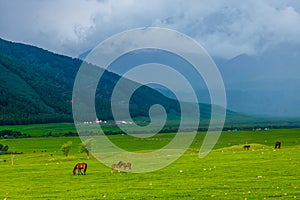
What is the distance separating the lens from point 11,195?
30.8m

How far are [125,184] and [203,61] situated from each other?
11.8 meters

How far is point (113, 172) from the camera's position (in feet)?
139

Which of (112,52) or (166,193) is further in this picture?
(112,52)

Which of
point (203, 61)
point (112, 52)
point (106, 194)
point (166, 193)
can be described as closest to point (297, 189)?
point (166, 193)

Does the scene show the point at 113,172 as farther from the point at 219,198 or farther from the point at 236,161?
the point at 219,198

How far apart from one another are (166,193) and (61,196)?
6702 mm

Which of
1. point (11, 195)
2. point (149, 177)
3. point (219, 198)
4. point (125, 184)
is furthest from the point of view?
point (149, 177)

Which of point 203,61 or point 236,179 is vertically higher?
point 203,61

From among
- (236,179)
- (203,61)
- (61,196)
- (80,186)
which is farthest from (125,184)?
(203,61)

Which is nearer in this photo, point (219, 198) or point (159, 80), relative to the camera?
point (219, 198)

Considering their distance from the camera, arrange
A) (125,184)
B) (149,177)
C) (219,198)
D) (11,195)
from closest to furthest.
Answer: (219,198) → (11,195) → (125,184) → (149,177)

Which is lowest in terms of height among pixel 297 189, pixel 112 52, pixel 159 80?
pixel 297 189

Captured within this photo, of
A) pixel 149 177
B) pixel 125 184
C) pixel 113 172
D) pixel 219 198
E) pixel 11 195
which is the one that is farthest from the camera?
pixel 113 172

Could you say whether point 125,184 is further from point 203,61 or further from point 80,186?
point 203,61
